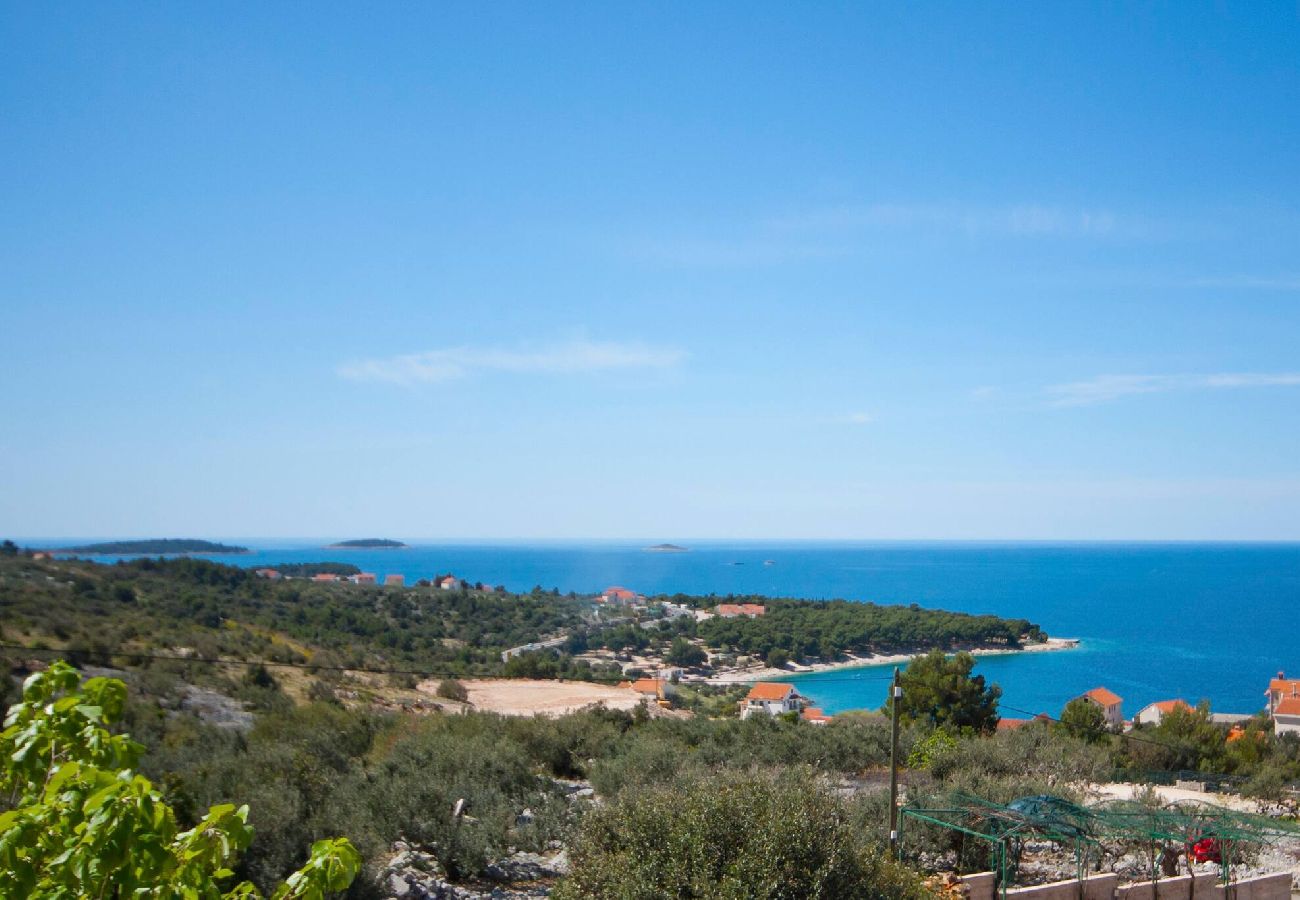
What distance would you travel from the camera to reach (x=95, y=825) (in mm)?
2398

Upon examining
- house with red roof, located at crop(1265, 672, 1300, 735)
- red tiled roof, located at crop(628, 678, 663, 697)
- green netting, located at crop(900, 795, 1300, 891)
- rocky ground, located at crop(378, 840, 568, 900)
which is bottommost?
house with red roof, located at crop(1265, 672, 1300, 735)

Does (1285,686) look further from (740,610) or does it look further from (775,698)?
(740,610)

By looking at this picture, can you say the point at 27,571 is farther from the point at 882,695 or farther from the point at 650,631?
the point at 882,695

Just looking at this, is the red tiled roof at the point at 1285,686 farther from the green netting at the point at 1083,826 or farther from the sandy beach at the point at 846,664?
the green netting at the point at 1083,826

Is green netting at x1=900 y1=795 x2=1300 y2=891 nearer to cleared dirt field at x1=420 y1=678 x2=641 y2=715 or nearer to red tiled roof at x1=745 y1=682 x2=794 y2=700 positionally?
cleared dirt field at x1=420 y1=678 x2=641 y2=715

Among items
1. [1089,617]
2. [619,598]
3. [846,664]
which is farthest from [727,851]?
[1089,617]

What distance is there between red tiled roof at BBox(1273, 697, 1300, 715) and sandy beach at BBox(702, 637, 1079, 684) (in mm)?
17503

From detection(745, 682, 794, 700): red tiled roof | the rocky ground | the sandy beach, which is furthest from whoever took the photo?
the sandy beach

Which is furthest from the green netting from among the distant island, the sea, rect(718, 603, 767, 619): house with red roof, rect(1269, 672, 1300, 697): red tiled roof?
the distant island

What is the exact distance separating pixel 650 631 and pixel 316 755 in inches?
1952

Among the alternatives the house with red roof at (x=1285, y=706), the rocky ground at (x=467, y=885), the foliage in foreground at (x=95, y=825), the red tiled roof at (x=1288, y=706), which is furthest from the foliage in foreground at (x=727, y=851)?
the red tiled roof at (x=1288, y=706)

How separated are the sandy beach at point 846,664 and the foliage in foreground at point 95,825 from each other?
160 feet

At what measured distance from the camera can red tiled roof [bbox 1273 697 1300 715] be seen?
1452 inches

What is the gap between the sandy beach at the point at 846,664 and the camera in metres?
55.4
